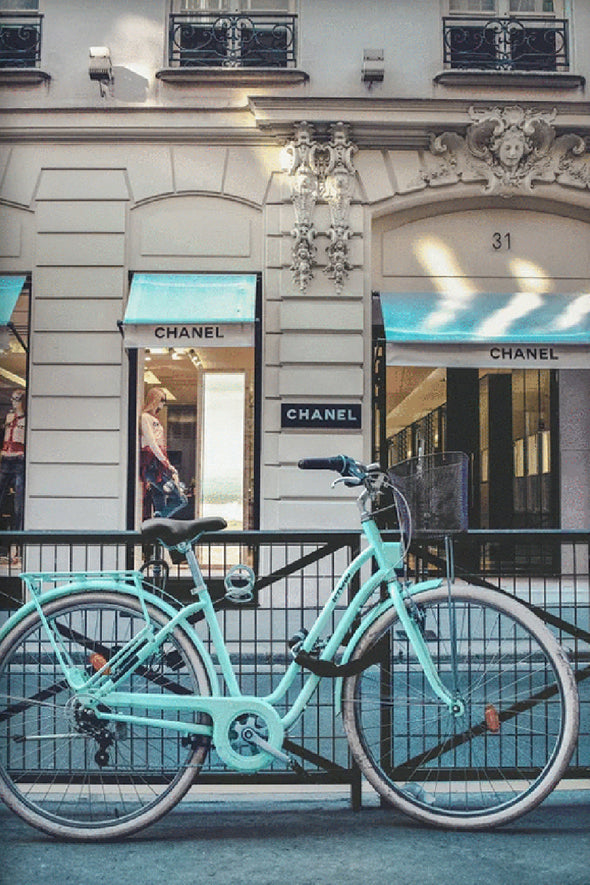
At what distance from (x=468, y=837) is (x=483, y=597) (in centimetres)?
87

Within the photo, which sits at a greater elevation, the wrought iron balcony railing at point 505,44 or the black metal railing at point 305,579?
the wrought iron balcony railing at point 505,44

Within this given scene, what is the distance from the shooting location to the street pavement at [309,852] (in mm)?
3113

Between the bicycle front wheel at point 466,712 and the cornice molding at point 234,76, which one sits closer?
the bicycle front wheel at point 466,712

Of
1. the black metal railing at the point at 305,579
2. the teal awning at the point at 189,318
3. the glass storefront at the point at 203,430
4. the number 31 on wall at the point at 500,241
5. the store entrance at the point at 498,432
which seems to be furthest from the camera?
the store entrance at the point at 498,432

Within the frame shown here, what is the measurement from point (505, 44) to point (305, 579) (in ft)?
28.9

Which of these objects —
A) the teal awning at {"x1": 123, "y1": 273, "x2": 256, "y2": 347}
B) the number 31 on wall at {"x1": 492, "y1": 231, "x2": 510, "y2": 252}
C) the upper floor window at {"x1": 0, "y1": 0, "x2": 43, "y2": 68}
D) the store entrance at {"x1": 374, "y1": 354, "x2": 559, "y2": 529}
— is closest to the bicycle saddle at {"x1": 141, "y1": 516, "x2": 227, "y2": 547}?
the teal awning at {"x1": 123, "y1": 273, "x2": 256, "y2": 347}

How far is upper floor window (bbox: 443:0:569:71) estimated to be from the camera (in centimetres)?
1060

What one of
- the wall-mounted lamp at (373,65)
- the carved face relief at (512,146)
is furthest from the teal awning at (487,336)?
the wall-mounted lamp at (373,65)

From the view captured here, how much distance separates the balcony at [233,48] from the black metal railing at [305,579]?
317 inches

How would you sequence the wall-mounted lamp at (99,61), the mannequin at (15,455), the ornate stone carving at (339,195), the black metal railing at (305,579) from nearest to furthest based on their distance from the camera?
the black metal railing at (305,579), the wall-mounted lamp at (99,61), the ornate stone carving at (339,195), the mannequin at (15,455)

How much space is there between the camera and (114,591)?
11.4 feet

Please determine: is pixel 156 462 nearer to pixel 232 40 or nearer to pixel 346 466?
pixel 232 40

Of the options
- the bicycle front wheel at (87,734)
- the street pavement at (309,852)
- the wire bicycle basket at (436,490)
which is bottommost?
the street pavement at (309,852)

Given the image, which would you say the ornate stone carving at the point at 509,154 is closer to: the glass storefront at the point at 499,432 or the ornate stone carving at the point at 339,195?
the ornate stone carving at the point at 339,195
